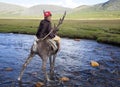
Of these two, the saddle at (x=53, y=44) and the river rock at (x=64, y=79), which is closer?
the saddle at (x=53, y=44)

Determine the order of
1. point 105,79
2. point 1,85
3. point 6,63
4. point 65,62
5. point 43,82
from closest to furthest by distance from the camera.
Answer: point 1,85 → point 43,82 → point 105,79 → point 6,63 → point 65,62

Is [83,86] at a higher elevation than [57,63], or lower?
higher

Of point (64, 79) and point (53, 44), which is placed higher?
point (53, 44)

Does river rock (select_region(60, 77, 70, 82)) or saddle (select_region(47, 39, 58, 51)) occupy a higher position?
saddle (select_region(47, 39, 58, 51))

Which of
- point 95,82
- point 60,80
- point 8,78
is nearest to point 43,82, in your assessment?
point 60,80

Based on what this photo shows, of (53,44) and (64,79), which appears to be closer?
(53,44)

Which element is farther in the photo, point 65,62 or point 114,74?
point 65,62

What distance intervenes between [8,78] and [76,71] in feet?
17.7

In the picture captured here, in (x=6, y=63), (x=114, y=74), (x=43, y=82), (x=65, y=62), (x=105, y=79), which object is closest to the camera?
(x=43, y=82)

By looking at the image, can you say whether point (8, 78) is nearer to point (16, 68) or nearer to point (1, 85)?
point (1, 85)

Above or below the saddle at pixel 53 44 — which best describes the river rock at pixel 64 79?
below

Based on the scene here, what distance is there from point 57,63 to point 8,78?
681cm

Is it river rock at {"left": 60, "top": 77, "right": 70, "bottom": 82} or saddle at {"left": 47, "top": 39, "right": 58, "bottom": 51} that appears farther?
river rock at {"left": 60, "top": 77, "right": 70, "bottom": 82}

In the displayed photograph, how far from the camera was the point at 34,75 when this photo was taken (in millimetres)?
16797
